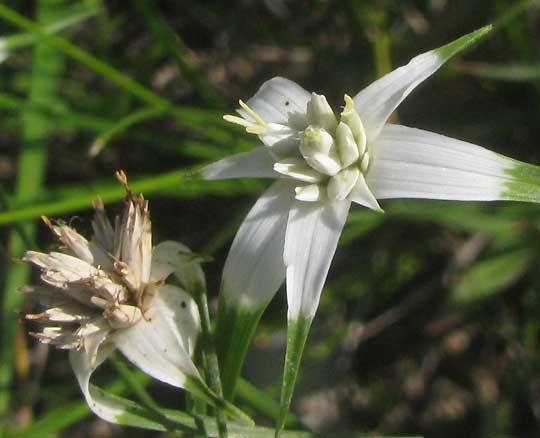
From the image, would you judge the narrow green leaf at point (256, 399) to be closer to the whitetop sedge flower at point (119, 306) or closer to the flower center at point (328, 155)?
the whitetop sedge flower at point (119, 306)

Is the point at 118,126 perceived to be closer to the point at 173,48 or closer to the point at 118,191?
the point at 118,191

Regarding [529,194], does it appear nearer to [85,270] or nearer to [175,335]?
[175,335]

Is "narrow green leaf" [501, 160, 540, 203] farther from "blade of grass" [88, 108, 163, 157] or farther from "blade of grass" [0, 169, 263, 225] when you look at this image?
"blade of grass" [88, 108, 163, 157]

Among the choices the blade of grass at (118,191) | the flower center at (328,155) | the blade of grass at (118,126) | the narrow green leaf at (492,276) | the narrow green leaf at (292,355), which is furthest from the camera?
the narrow green leaf at (492,276)

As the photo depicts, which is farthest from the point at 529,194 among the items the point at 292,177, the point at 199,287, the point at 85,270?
the point at 85,270

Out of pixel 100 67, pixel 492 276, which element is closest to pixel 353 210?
pixel 492 276

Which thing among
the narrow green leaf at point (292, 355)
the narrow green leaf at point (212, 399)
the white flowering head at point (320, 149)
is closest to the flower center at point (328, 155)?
the white flowering head at point (320, 149)

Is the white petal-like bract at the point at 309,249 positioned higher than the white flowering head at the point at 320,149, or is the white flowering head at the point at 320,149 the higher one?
the white flowering head at the point at 320,149

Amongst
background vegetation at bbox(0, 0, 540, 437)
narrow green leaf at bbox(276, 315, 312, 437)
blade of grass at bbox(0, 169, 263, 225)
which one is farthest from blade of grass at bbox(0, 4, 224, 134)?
narrow green leaf at bbox(276, 315, 312, 437)
